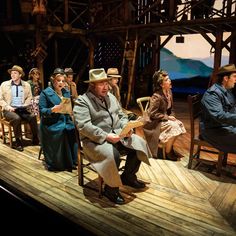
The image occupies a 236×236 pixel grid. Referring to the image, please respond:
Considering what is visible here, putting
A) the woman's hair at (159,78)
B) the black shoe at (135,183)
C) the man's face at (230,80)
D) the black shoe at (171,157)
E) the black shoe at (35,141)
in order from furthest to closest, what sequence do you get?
the black shoe at (35,141) → the black shoe at (171,157) → the woman's hair at (159,78) → the man's face at (230,80) → the black shoe at (135,183)

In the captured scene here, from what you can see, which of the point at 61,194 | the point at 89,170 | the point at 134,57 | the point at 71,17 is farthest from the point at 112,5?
the point at 61,194

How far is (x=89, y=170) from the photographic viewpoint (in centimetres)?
400

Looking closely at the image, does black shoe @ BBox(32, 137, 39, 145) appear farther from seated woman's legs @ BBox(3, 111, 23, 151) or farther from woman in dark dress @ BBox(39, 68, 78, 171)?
woman in dark dress @ BBox(39, 68, 78, 171)

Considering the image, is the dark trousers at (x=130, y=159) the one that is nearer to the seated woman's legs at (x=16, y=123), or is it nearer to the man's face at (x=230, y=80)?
the man's face at (x=230, y=80)

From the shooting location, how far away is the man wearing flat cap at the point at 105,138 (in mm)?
2992

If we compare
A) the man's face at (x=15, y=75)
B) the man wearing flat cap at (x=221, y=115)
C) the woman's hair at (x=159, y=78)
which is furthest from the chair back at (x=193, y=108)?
the man's face at (x=15, y=75)

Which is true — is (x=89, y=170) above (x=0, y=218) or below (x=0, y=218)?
below

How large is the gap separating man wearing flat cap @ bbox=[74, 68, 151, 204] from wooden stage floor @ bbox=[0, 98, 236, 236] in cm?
24

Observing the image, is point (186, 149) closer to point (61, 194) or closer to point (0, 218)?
point (61, 194)

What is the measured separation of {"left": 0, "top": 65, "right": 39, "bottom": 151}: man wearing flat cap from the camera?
4.88 m

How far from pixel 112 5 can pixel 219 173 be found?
8.20 metres

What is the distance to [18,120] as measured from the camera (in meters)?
4.82

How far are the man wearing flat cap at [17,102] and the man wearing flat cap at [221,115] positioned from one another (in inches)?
114

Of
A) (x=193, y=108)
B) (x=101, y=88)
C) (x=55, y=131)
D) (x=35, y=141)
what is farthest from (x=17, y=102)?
(x=193, y=108)
